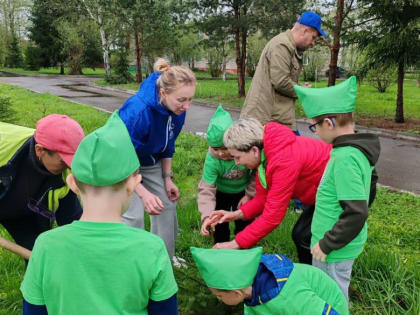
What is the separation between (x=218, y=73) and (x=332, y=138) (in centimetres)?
3544

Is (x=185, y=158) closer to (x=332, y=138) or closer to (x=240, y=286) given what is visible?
(x=332, y=138)

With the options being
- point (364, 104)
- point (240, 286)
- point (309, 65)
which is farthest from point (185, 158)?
point (309, 65)

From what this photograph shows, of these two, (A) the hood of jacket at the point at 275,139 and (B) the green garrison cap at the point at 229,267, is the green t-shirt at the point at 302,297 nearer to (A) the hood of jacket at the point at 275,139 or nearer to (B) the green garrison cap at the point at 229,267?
(B) the green garrison cap at the point at 229,267

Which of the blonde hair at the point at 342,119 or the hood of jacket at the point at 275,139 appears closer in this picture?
the blonde hair at the point at 342,119

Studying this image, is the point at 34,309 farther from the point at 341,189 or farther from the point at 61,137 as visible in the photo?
the point at 341,189

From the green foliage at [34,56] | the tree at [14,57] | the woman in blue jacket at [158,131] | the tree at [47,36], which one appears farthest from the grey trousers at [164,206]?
the tree at [14,57]

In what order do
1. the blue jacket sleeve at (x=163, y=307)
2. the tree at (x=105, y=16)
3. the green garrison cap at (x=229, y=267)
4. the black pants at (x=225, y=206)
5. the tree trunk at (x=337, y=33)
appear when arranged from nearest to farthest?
1. the blue jacket sleeve at (x=163, y=307)
2. the green garrison cap at (x=229, y=267)
3. the black pants at (x=225, y=206)
4. the tree trunk at (x=337, y=33)
5. the tree at (x=105, y=16)

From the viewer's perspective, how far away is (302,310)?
1.68m

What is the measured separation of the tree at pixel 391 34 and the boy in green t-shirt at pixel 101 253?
10.3 metres

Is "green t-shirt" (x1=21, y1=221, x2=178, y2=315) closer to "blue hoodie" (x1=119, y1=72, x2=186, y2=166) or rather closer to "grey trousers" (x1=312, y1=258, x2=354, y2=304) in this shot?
"grey trousers" (x1=312, y1=258, x2=354, y2=304)

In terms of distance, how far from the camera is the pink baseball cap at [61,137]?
191cm

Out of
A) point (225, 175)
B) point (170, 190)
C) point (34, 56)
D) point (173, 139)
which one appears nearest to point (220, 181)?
point (225, 175)

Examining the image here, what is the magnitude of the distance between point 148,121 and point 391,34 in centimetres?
931

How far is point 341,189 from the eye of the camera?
6.61 ft
